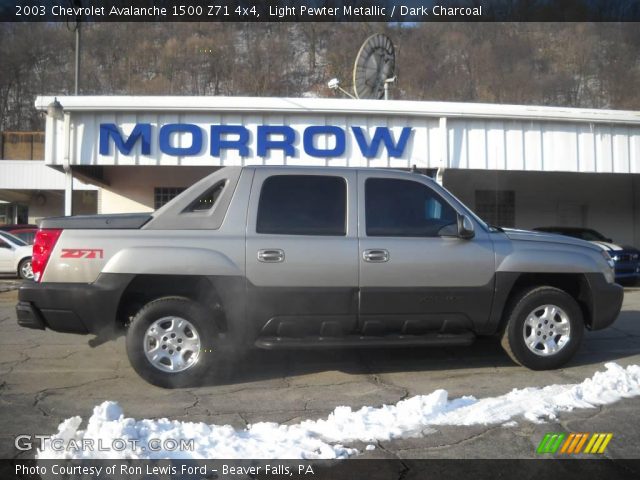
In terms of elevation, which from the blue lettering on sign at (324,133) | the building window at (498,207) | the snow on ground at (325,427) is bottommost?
the snow on ground at (325,427)

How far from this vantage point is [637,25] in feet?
104

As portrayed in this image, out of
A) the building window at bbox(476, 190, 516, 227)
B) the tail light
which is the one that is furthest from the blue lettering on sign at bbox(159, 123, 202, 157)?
the building window at bbox(476, 190, 516, 227)

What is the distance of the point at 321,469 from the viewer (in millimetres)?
3303

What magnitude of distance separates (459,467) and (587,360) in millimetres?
3238

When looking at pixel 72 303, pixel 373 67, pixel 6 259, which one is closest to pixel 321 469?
pixel 72 303

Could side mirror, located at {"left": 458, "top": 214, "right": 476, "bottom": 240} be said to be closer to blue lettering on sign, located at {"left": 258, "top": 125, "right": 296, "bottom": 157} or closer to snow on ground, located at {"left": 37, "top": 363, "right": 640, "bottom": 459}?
snow on ground, located at {"left": 37, "top": 363, "right": 640, "bottom": 459}

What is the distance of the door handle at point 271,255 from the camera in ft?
16.0

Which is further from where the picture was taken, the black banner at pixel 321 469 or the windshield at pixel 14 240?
the windshield at pixel 14 240

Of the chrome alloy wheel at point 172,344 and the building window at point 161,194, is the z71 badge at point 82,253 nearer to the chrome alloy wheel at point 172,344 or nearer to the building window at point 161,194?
the chrome alloy wheel at point 172,344

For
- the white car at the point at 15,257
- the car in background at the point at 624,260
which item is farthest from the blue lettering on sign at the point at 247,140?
the white car at the point at 15,257

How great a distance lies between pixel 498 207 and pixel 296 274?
43.3ft

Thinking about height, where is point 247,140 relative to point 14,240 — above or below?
above

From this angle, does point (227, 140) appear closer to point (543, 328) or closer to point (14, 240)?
point (14, 240)

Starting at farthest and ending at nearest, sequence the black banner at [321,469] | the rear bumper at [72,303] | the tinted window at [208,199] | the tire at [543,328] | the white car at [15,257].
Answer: the white car at [15,257] → the tire at [543,328] → the tinted window at [208,199] → the rear bumper at [72,303] → the black banner at [321,469]
